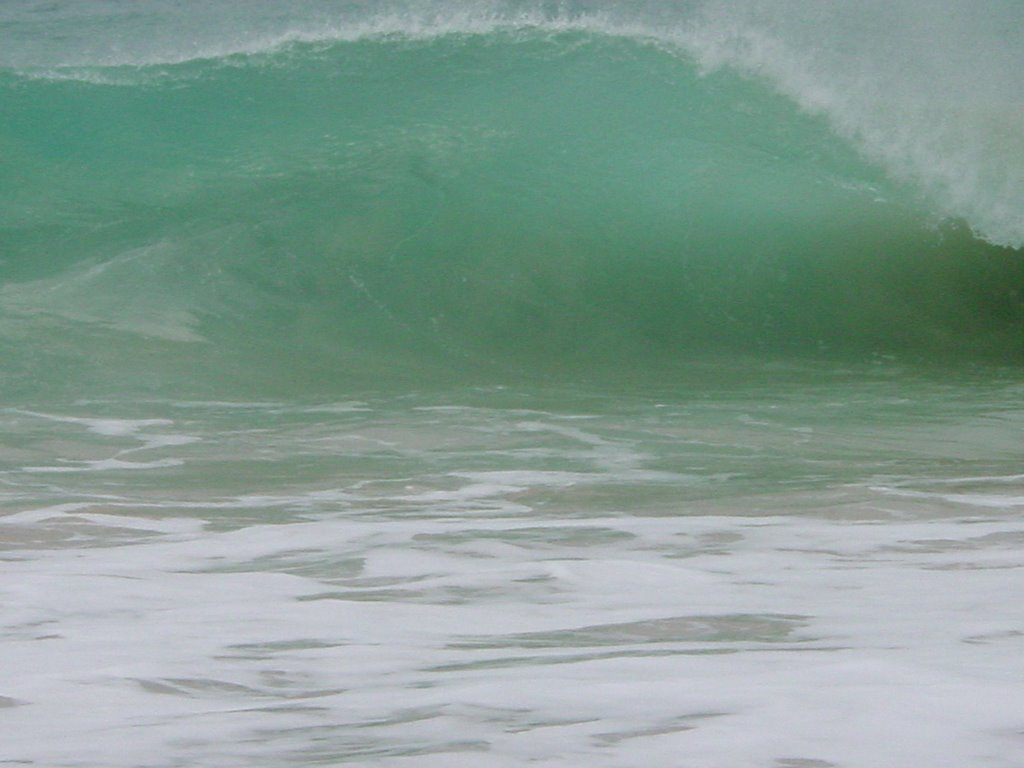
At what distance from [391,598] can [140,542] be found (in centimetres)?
105

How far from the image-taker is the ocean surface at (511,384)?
243cm

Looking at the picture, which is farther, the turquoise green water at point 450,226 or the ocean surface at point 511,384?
the turquoise green water at point 450,226

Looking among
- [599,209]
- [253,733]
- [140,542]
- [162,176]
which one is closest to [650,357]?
[599,209]

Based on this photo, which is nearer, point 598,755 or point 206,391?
point 598,755

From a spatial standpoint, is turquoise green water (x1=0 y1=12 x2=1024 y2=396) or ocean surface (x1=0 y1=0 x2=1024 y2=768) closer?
ocean surface (x1=0 y1=0 x2=1024 y2=768)

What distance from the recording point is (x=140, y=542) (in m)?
4.02

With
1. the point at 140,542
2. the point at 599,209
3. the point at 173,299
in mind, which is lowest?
the point at 140,542

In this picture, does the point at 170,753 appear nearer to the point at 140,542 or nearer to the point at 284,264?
the point at 140,542

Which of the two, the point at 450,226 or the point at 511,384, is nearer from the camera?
the point at 511,384

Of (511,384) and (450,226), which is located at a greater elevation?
(450,226)

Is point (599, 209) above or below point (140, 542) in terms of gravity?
above

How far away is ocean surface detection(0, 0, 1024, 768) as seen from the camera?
2434 millimetres

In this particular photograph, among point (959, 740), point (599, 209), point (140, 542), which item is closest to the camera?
point (959, 740)

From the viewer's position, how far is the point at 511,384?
304 inches
